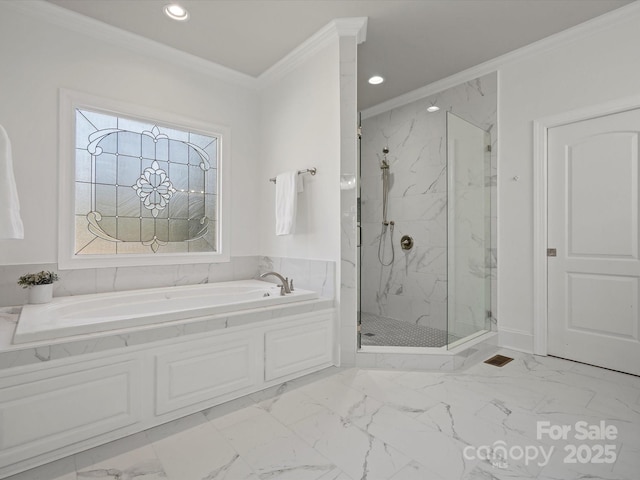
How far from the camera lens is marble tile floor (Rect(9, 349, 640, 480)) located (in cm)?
147

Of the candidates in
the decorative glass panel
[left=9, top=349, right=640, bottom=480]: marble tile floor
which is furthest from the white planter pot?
[left=9, top=349, right=640, bottom=480]: marble tile floor

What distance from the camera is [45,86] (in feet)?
7.86

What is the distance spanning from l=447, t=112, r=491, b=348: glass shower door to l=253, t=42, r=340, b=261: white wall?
3.08ft

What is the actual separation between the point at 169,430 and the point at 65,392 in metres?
0.53

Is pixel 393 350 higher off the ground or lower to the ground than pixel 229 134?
lower

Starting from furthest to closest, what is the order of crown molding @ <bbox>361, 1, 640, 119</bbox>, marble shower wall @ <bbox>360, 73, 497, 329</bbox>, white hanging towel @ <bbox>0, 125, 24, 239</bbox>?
marble shower wall @ <bbox>360, 73, 497, 329</bbox>, crown molding @ <bbox>361, 1, 640, 119</bbox>, white hanging towel @ <bbox>0, 125, 24, 239</bbox>

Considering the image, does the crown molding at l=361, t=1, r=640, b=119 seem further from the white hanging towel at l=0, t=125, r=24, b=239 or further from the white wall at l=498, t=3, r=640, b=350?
the white hanging towel at l=0, t=125, r=24, b=239

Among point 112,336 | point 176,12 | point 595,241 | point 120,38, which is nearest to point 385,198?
point 595,241

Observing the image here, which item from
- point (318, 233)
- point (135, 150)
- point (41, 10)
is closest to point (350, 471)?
point (318, 233)

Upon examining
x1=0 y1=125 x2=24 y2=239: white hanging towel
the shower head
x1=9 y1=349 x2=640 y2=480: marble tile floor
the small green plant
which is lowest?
x1=9 y1=349 x2=640 y2=480: marble tile floor

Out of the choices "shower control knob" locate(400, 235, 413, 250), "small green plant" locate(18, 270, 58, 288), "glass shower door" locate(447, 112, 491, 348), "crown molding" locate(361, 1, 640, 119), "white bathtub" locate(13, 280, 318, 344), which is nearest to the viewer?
"white bathtub" locate(13, 280, 318, 344)

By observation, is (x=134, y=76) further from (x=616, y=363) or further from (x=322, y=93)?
(x=616, y=363)

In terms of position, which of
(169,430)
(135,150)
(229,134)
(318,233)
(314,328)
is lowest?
(169,430)

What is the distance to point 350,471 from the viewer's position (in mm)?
1462
